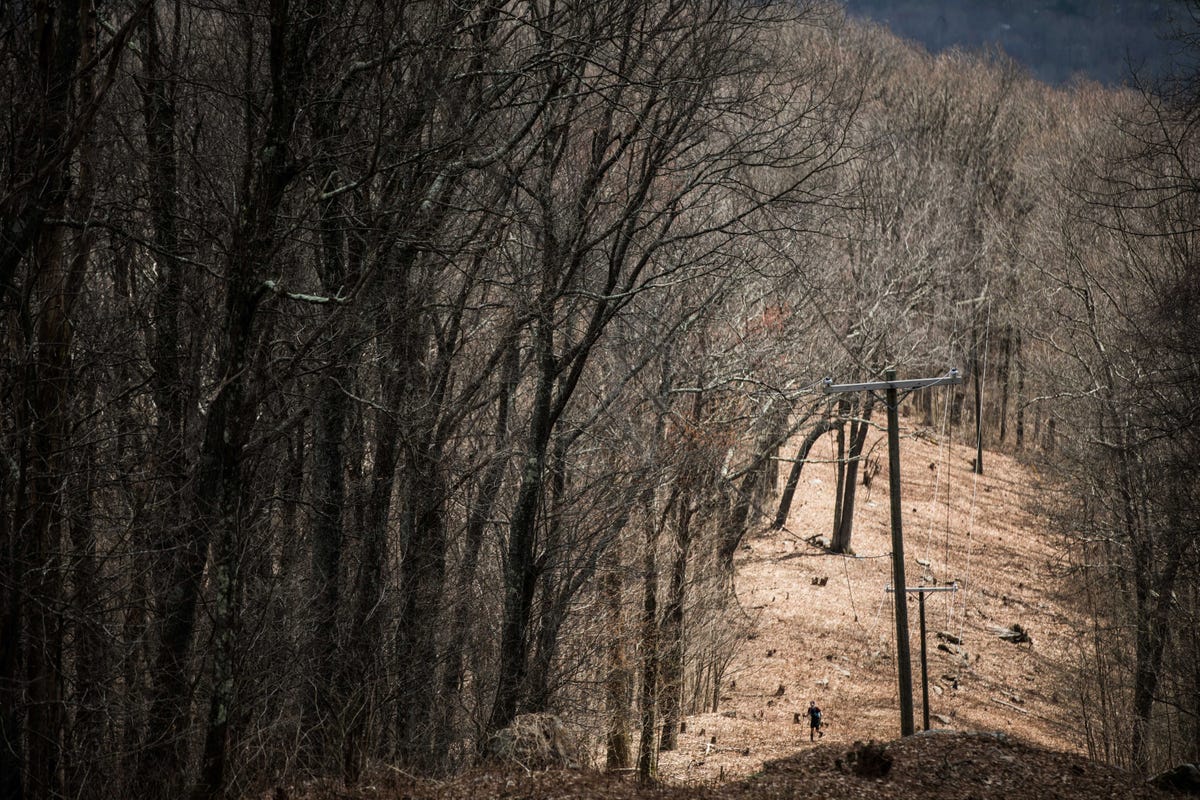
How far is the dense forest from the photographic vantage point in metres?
6.70

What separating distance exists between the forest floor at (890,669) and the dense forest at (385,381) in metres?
1.50

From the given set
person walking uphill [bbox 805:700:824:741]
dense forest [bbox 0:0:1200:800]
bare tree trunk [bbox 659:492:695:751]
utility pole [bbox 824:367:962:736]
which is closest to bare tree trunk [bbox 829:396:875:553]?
dense forest [bbox 0:0:1200:800]

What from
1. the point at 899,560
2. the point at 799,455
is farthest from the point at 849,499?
the point at 899,560

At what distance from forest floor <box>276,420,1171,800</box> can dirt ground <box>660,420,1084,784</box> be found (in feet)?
0.20

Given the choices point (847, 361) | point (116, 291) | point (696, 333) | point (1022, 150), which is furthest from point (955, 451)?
point (116, 291)

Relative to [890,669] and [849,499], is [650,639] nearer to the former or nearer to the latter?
[890,669]

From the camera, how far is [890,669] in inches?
907

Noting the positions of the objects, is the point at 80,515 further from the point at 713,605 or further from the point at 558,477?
the point at 713,605

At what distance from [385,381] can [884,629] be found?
18205 mm

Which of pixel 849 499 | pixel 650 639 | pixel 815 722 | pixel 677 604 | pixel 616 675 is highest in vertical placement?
pixel 849 499

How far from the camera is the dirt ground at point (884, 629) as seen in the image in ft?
63.3

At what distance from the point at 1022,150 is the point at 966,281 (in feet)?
37.1

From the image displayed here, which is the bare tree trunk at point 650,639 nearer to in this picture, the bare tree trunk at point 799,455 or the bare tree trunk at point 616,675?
the bare tree trunk at point 616,675

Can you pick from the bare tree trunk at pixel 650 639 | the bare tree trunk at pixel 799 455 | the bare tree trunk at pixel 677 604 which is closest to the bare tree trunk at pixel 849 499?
the bare tree trunk at pixel 799 455
